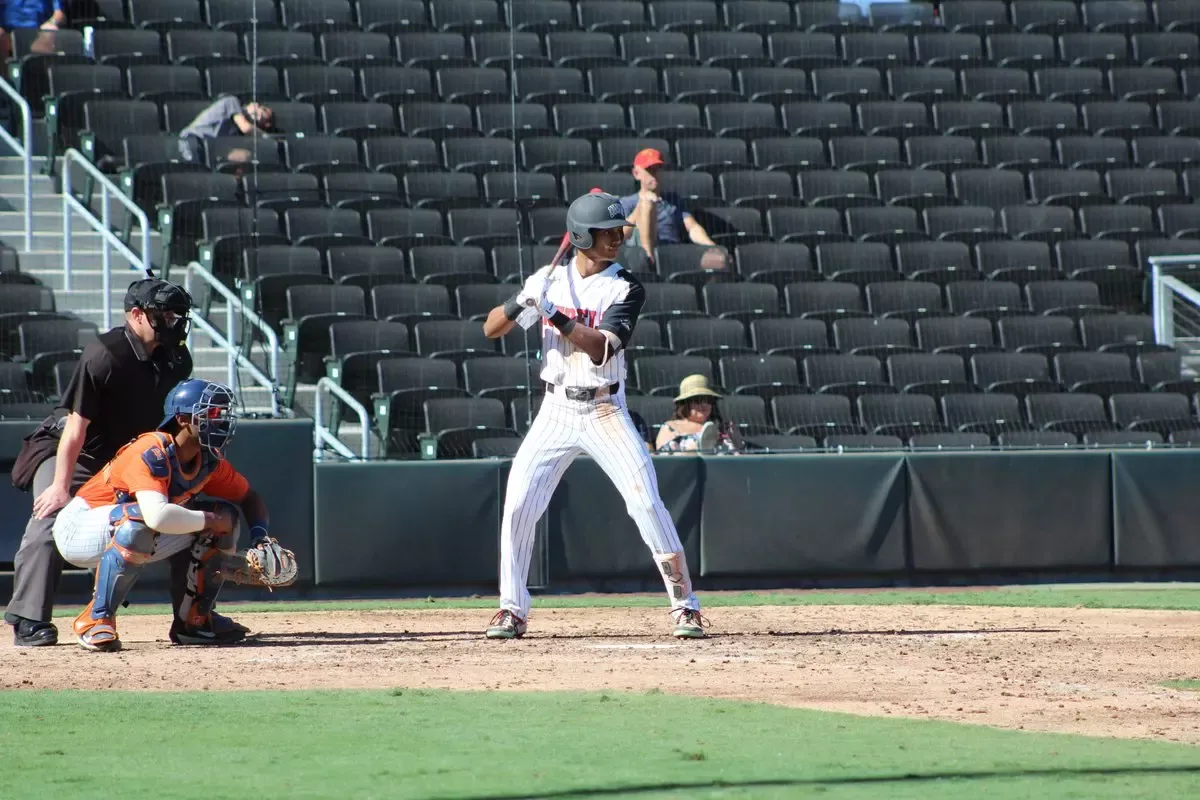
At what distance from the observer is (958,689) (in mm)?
5719

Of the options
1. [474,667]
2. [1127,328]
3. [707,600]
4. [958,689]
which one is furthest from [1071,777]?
[1127,328]

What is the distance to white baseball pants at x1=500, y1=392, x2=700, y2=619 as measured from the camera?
278 inches

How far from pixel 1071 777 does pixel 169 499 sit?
408 centimetres

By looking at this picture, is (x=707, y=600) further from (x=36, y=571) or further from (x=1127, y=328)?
(x=1127, y=328)

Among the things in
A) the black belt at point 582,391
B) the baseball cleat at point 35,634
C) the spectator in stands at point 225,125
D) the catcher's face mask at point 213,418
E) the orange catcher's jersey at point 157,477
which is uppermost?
the spectator in stands at point 225,125

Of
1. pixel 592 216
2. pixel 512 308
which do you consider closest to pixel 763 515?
pixel 592 216

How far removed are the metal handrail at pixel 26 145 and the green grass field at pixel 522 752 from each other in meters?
8.86

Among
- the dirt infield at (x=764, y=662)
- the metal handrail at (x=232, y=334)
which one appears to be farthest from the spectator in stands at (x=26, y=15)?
the dirt infield at (x=764, y=662)

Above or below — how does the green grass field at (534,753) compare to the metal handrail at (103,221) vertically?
below

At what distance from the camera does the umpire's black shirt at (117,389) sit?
23.2 feet

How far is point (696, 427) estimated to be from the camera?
36.6 feet

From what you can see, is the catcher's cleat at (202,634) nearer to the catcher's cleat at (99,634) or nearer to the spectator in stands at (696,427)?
the catcher's cleat at (99,634)

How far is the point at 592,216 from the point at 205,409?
1779 mm

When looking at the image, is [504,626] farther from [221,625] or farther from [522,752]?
[522,752]
